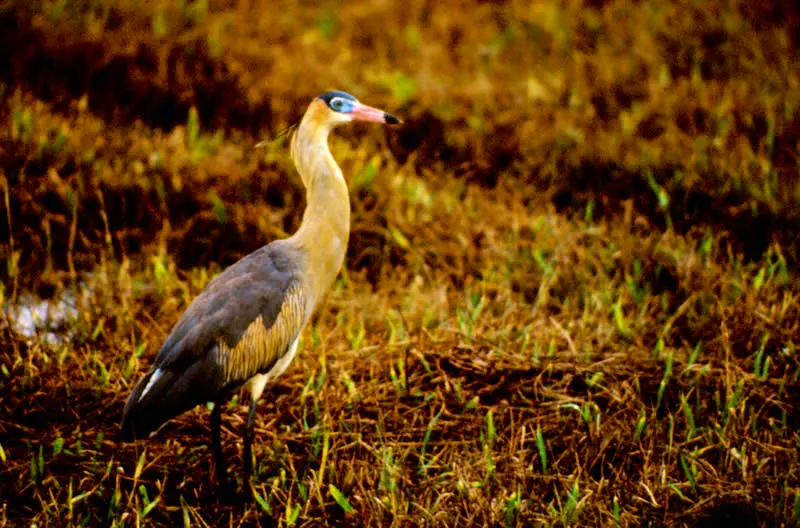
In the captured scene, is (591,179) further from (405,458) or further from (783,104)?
(405,458)

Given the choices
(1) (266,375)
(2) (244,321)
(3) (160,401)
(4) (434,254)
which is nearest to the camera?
(3) (160,401)

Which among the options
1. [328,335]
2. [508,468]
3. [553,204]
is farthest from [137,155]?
[508,468]

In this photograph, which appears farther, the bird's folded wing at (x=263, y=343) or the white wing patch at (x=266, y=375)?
the white wing patch at (x=266, y=375)

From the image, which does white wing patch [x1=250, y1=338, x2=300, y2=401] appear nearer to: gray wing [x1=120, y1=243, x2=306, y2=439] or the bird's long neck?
gray wing [x1=120, y1=243, x2=306, y2=439]

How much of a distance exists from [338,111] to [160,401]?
1200mm

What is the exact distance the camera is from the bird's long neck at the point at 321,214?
3172mm

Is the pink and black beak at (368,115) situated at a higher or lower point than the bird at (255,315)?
higher

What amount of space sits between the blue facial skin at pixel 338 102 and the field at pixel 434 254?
24 cm

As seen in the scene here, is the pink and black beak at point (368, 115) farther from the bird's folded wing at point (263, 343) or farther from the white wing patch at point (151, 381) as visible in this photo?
the white wing patch at point (151, 381)

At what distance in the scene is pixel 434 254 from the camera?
4.61 meters

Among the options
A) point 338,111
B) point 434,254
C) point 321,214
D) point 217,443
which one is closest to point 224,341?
point 217,443

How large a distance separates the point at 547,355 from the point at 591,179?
1.84 metres

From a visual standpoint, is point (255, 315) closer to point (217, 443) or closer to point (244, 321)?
point (244, 321)

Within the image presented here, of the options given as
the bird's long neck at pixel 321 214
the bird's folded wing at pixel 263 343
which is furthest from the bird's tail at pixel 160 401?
the bird's long neck at pixel 321 214
